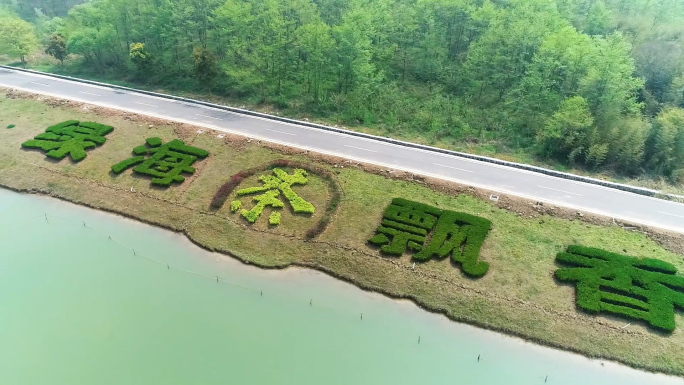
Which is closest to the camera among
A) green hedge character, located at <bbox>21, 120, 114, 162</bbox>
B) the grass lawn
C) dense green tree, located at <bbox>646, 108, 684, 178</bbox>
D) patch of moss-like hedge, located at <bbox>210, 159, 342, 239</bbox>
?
the grass lawn

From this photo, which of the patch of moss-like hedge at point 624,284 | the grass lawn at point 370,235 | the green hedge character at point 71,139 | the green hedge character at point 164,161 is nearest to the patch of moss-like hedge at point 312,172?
the grass lawn at point 370,235

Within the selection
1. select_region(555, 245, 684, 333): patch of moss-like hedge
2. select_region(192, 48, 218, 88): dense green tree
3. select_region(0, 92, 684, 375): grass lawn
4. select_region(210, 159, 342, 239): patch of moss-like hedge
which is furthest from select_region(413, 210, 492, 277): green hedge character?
select_region(192, 48, 218, 88): dense green tree

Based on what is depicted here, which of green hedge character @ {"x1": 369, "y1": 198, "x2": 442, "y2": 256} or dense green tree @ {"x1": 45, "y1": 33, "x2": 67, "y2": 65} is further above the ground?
dense green tree @ {"x1": 45, "y1": 33, "x2": 67, "y2": 65}

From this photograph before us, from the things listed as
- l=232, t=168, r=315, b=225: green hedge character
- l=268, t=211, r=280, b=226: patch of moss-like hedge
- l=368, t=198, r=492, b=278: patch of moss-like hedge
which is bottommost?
l=268, t=211, r=280, b=226: patch of moss-like hedge

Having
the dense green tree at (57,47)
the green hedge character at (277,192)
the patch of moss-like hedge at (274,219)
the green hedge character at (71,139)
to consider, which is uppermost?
the dense green tree at (57,47)

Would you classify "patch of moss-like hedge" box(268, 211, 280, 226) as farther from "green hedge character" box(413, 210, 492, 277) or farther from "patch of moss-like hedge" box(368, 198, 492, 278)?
"green hedge character" box(413, 210, 492, 277)

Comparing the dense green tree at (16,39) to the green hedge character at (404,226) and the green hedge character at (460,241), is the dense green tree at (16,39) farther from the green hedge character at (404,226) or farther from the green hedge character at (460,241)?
the green hedge character at (460,241)

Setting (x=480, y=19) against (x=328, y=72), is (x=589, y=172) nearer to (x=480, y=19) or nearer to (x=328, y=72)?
(x=480, y=19)
